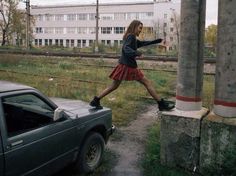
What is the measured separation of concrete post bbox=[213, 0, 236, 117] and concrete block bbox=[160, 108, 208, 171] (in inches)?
15.6

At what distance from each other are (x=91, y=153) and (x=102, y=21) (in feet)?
273

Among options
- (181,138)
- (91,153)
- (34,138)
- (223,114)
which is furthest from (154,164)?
(34,138)

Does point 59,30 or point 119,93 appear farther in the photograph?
point 59,30

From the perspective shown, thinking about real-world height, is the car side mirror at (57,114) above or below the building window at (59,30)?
below

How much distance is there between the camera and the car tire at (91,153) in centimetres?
509

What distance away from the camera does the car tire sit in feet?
16.7

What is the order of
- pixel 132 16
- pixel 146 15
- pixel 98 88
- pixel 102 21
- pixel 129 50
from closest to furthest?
pixel 129 50 → pixel 98 88 → pixel 146 15 → pixel 132 16 → pixel 102 21

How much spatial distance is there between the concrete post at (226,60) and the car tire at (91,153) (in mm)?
1898

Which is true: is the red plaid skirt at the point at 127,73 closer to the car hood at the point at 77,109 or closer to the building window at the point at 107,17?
the car hood at the point at 77,109

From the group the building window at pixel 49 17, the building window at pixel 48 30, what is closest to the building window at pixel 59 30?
the building window at pixel 48 30

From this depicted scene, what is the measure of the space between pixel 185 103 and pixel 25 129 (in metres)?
2.54

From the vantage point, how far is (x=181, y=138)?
17.1 feet

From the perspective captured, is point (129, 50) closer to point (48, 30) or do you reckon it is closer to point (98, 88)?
point (98, 88)

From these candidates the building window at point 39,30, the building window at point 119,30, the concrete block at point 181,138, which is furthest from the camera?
the building window at point 39,30
